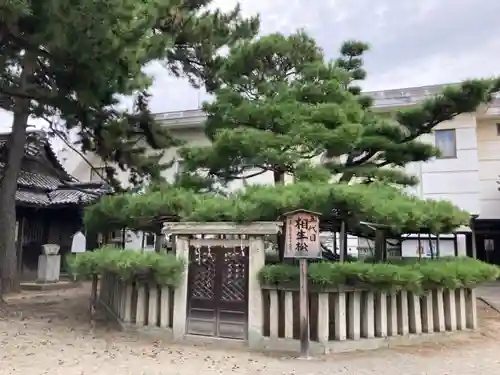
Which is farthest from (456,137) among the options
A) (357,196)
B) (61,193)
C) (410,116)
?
(61,193)

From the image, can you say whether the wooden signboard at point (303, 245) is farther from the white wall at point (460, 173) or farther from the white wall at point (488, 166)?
the white wall at point (488, 166)

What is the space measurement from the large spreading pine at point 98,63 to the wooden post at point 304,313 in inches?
192

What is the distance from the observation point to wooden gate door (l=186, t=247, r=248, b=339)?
6.98 m

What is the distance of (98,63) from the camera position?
8289 mm

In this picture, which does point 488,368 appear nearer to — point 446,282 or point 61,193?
point 446,282

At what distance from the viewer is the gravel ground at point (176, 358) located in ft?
18.1

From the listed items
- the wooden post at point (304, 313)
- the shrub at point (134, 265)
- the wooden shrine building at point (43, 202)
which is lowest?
the wooden post at point (304, 313)

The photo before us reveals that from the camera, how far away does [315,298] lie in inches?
264

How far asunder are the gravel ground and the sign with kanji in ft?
4.58

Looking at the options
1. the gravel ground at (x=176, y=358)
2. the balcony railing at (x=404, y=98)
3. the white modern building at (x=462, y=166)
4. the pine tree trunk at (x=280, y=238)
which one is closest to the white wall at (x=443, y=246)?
the white modern building at (x=462, y=166)

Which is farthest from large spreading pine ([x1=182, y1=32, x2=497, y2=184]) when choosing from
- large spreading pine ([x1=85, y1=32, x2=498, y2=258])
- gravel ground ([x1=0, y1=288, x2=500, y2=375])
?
gravel ground ([x1=0, y1=288, x2=500, y2=375])

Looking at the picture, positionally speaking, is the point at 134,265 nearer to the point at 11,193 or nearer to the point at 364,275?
the point at 364,275

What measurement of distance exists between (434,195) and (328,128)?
10272 mm

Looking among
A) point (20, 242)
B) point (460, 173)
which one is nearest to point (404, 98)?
point (460, 173)
